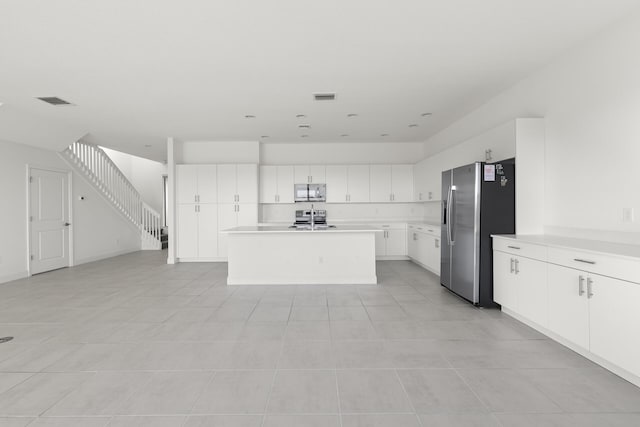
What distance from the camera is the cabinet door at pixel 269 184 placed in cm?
813

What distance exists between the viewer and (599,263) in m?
2.55

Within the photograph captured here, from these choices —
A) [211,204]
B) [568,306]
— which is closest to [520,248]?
[568,306]

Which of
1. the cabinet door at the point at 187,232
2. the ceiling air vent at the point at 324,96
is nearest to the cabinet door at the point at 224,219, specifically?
the cabinet door at the point at 187,232

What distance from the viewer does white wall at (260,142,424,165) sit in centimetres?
843

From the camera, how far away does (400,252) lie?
791 centimetres

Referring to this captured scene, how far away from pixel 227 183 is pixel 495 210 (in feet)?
18.9

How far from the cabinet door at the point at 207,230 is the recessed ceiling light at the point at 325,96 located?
13.3ft

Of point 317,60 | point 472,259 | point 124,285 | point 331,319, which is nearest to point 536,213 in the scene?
point 472,259

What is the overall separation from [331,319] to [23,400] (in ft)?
8.67

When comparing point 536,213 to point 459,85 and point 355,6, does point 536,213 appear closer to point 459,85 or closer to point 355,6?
point 459,85

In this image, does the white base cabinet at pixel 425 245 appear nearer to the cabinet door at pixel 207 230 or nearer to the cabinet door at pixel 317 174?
the cabinet door at pixel 317 174

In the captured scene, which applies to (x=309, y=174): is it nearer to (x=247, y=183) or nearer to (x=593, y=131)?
(x=247, y=183)

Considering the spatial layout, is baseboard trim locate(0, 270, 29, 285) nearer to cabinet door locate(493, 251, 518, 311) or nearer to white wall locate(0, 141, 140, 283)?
white wall locate(0, 141, 140, 283)

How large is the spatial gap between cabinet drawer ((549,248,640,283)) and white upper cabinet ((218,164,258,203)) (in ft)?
19.9
